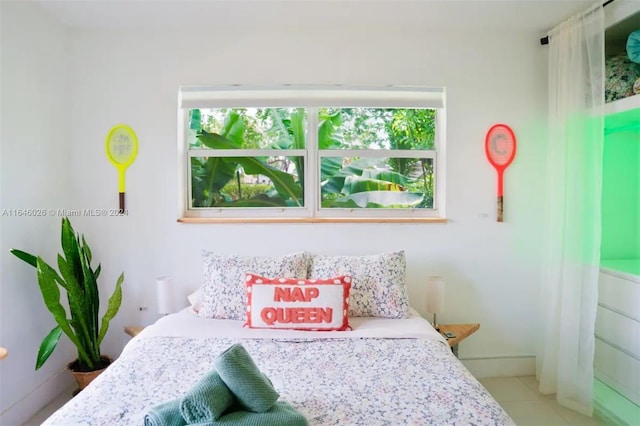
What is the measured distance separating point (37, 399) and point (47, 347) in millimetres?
440

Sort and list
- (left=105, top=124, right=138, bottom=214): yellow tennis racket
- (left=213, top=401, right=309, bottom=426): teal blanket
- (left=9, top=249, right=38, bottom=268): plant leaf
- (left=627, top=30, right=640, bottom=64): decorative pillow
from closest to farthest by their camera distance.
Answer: (left=213, top=401, right=309, bottom=426): teal blanket → (left=9, top=249, right=38, bottom=268): plant leaf → (left=627, top=30, right=640, bottom=64): decorative pillow → (left=105, top=124, right=138, bottom=214): yellow tennis racket

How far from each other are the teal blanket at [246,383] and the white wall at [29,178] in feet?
5.63

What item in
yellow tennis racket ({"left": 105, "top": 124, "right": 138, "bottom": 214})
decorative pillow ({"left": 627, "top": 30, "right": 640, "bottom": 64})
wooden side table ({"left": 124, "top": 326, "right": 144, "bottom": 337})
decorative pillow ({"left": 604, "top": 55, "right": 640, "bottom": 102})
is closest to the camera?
decorative pillow ({"left": 627, "top": 30, "right": 640, "bottom": 64})

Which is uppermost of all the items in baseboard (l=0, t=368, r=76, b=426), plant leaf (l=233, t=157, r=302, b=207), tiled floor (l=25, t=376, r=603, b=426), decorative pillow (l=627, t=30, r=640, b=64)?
decorative pillow (l=627, t=30, r=640, b=64)

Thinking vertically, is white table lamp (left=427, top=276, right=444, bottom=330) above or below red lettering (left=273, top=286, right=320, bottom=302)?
below

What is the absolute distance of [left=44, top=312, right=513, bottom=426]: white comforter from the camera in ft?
4.31

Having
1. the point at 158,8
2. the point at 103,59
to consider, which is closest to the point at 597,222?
the point at 158,8

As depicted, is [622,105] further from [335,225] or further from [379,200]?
[335,225]

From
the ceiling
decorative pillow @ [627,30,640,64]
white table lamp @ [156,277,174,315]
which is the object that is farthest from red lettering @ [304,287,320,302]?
decorative pillow @ [627,30,640,64]

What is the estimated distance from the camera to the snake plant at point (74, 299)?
7.35ft

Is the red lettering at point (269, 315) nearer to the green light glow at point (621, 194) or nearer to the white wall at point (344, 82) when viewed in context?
the white wall at point (344, 82)

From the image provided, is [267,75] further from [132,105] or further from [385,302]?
[385,302]

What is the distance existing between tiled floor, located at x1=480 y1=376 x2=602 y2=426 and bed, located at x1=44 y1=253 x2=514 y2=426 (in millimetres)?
880

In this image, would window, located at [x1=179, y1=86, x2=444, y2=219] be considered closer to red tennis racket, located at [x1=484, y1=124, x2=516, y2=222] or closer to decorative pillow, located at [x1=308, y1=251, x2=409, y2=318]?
red tennis racket, located at [x1=484, y1=124, x2=516, y2=222]
